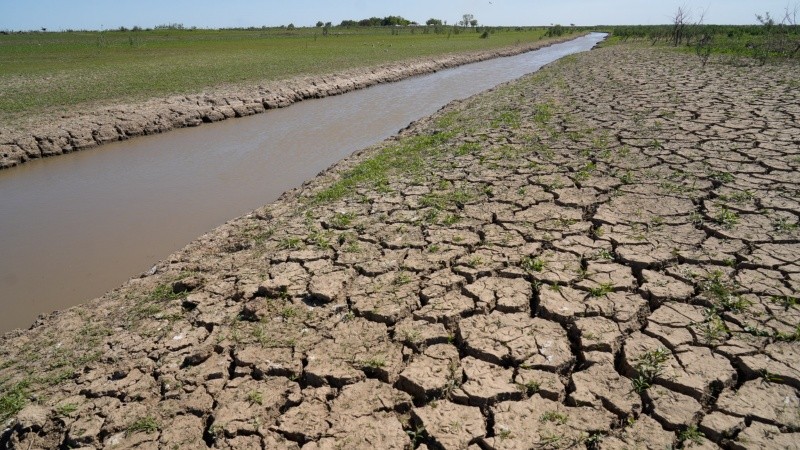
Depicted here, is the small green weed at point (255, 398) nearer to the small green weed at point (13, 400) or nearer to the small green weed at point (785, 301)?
the small green weed at point (13, 400)

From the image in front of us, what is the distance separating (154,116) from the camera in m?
11.4

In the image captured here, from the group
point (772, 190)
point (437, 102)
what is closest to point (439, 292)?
point (772, 190)

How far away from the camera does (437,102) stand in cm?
1434

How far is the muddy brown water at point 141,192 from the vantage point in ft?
15.7

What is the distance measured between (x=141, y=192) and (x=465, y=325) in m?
5.89

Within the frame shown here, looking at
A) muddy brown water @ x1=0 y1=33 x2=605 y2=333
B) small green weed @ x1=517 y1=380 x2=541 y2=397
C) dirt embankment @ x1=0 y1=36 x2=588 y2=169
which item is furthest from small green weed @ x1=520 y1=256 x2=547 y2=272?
dirt embankment @ x1=0 y1=36 x2=588 y2=169

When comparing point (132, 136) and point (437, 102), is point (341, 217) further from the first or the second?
point (437, 102)

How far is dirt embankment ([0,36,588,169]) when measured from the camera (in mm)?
Result: 9414

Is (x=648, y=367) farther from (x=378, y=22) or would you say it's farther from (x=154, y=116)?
(x=378, y=22)

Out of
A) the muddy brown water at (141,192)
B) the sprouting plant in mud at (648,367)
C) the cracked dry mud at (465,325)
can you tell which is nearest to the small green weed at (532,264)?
the cracked dry mud at (465,325)

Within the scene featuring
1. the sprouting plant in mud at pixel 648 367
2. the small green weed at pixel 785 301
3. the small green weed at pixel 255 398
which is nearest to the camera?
the sprouting plant in mud at pixel 648 367

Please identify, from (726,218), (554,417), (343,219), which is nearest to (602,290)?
(554,417)

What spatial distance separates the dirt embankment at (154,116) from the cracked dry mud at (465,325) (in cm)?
643

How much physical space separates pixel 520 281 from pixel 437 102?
456 inches
